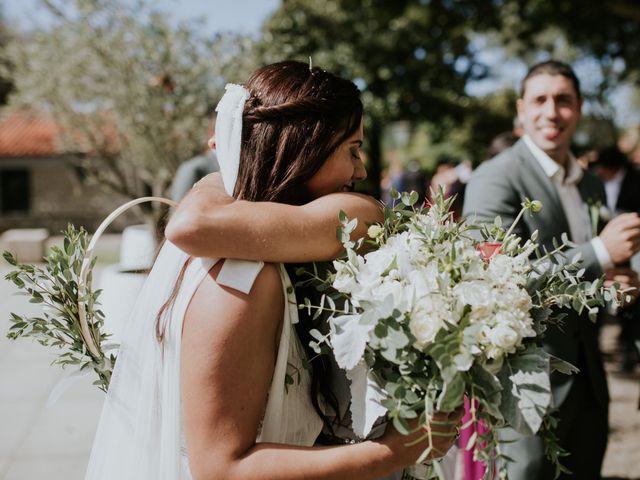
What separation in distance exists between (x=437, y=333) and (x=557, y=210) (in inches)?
76.6

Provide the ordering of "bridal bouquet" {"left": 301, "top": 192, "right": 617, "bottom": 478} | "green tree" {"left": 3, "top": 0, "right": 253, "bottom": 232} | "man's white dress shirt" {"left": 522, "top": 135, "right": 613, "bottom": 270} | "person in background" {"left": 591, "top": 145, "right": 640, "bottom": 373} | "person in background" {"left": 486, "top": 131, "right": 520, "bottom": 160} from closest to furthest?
"bridal bouquet" {"left": 301, "top": 192, "right": 617, "bottom": 478}
"man's white dress shirt" {"left": 522, "top": 135, "right": 613, "bottom": 270}
"person in background" {"left": 486, "top": 131, "right": 520, "bottom": 160}
"person in background" {"left": 591, "top": 145, "right": 640, "bottom": 373}
"green tree" {"left": 3, "top": 0, "right": 253, "bottom": 232}

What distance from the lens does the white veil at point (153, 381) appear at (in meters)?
1.70

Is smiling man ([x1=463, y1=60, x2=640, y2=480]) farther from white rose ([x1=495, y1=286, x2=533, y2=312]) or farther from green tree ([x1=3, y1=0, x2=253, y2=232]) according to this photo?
green tree ([x1=3, y1=0, x2=253, y2=232])

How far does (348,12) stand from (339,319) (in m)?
15.8

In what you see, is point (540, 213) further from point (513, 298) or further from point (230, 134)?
point (230, 134)

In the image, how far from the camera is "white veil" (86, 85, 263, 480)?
1.70 meters

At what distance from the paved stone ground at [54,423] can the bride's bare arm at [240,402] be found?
2.50 m

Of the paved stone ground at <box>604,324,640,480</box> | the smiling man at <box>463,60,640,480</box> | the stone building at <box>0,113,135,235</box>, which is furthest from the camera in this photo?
the stone building at <box>0,113,135,235</box>

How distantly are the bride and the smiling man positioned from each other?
140 centimetres

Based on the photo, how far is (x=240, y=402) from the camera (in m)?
1.50

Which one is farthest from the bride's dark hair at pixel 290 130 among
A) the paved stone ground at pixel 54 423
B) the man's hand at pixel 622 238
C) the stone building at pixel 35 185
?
the stone building at pixel 35 185

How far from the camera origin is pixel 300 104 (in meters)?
1.66

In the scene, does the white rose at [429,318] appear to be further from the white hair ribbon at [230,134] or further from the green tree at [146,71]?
the green tree at [146,71]

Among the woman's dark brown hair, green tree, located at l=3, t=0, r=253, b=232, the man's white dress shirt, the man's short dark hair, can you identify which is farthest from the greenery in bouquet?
green tree, located at l=3, t=0, r=253, b=232
